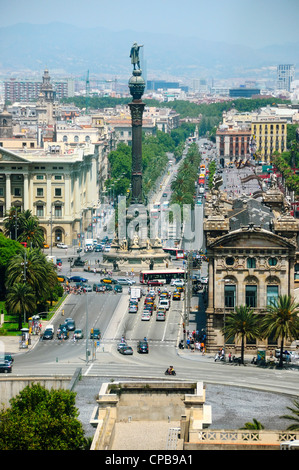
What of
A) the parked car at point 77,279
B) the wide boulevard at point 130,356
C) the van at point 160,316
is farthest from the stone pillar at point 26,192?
the van at point 160,316

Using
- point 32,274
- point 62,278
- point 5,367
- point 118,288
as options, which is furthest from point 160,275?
point 5,367

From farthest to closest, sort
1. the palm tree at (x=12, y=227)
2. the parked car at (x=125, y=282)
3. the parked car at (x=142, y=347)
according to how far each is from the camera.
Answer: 1. the palm tree at (x=12, y=227)
2. the parked car at (x=125, y=282)
3. the parked car at (x=142, y=347)

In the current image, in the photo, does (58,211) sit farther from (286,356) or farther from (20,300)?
(286,356)

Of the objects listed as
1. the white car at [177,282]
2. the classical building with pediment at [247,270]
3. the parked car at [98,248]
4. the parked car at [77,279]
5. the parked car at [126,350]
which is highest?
the classical building with pediment at [247,270]

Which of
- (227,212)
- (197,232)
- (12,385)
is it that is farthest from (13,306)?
(197,232)

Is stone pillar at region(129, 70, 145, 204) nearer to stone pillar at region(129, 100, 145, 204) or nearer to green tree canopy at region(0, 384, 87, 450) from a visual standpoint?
stone pillar at region(129, 100, 145, 204)

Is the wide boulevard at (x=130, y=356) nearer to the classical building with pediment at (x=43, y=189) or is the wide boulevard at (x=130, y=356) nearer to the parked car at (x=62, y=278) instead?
the parked car at (x=62, y=278)

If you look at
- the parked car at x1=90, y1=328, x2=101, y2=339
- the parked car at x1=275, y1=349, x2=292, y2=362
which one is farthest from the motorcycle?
the parked car at x1=90, y1=328, x2=101, y2=339

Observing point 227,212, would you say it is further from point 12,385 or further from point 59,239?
point 59,239
